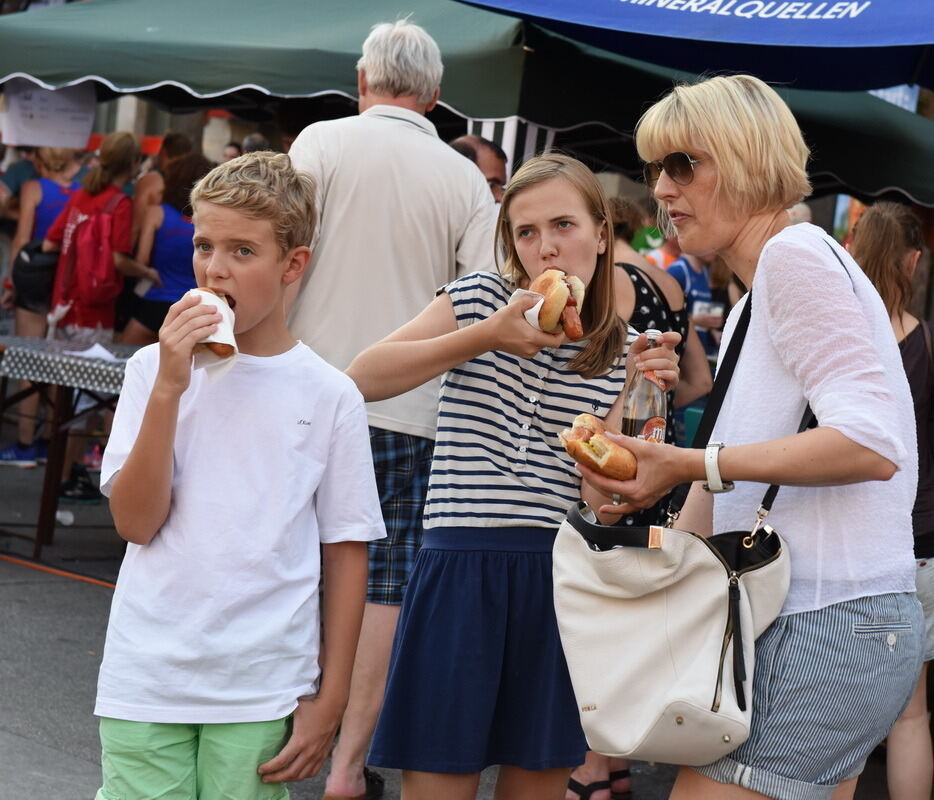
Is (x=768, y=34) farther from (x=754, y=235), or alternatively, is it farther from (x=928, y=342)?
(x=754, y=235)

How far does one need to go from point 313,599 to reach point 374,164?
2.22 m

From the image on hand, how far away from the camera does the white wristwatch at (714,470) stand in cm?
216

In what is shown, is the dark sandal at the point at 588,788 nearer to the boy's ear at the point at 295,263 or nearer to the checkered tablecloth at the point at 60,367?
the boy's ear at the point at 295,263

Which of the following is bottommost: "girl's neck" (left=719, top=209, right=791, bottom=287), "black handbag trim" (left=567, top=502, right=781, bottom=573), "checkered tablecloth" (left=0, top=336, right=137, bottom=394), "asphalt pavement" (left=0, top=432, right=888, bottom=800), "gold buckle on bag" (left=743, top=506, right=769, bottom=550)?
"asphalt pavement" (left=0, top=432, right=888, bottom=800)

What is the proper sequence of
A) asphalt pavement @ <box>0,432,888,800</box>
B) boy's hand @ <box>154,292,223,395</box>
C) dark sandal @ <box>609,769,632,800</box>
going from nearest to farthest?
boy's hand @ <box>154,292,223,395</box>
asphalt pavement @ <box>0,432,888,800</box>
dark sandal @ <box>609,769,632,800</box>

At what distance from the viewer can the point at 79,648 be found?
5.74 meters

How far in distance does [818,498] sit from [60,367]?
5.07m

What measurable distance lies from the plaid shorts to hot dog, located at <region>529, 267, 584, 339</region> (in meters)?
1.41

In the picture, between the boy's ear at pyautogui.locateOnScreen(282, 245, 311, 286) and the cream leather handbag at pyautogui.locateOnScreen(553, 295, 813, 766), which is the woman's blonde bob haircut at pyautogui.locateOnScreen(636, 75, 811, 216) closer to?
the cream leather handbag at pyautogui.locateOnScreen(553, 295, 813, 766)

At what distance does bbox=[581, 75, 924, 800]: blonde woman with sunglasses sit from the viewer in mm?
2111

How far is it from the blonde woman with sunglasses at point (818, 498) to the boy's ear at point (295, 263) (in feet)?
2.63

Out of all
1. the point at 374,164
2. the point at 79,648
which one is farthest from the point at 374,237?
the point at 79,648

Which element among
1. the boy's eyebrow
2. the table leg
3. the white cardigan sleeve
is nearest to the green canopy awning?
the table leg

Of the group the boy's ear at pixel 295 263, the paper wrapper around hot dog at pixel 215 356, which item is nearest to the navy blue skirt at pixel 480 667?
the boy's ear at pixel 295 263
